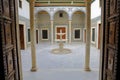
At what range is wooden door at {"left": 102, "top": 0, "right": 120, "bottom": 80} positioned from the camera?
1.68 metres

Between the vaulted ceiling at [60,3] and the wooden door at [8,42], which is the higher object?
the vaulted ceiling at [60,3]

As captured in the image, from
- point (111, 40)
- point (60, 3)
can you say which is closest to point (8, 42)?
point (111, 40)

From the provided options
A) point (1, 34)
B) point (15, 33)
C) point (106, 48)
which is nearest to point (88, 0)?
point (106, 48)

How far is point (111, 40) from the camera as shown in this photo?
6.37 ft

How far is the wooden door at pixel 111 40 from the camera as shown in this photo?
168 cm

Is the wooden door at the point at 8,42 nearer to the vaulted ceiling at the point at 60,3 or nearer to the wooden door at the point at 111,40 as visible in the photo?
the wooden door at the point at 111,40

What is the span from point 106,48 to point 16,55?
1.72 metres

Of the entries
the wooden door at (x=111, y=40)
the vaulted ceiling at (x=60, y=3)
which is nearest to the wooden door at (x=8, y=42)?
the wooden door at (x=111, y=40)

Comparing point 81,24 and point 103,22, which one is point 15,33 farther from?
point 81,24

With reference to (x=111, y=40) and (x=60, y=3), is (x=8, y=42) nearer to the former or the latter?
(x=111, y=40)

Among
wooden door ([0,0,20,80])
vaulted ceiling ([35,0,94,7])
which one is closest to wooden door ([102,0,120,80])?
wooden door ([0,0,20,80])

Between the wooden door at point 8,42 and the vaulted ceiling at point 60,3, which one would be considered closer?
the wooden door at point 8,42

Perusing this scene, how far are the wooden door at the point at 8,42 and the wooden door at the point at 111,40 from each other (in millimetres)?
1620

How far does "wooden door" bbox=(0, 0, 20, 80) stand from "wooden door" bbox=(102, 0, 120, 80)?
162cm
